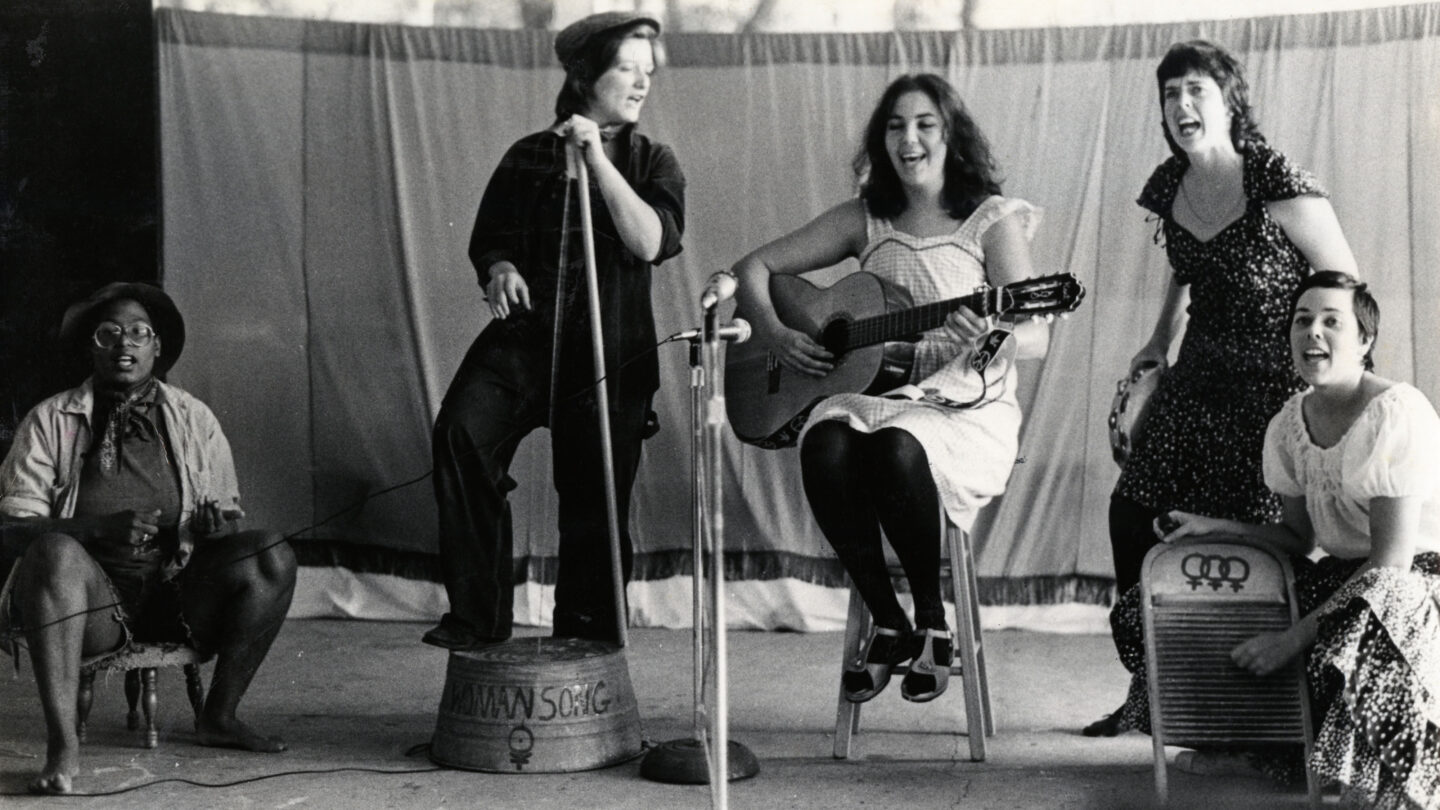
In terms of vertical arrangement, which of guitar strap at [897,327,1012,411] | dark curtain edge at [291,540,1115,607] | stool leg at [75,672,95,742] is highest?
guitar strap at [897,327,1012,411]

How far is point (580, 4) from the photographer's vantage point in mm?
5535

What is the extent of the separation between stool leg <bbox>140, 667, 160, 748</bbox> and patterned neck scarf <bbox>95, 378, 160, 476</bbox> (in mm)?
517

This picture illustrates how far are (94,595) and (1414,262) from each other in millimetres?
3974

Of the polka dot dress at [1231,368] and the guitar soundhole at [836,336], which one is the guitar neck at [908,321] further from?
the polka dot dress at [1231,368]

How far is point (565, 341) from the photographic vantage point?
4.65 meters

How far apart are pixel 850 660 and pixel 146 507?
180 cm

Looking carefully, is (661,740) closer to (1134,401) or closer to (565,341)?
(565,341)

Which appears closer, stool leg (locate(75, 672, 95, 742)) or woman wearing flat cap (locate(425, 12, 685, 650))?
stool leg (locate(75, 672, 95, 742))

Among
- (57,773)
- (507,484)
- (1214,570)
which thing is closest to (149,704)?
(57,773)

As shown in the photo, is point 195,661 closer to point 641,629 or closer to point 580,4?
point 641,629

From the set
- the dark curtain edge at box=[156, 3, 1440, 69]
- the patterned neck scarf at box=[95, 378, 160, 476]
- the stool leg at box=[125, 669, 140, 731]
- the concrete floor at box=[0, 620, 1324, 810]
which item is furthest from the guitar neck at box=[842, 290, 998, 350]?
the stool leg at box=[125, 669, 140, 731]

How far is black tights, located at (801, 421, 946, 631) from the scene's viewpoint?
4.08 m

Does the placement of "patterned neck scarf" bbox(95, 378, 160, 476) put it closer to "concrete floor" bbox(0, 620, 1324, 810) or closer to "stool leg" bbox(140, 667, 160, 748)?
"stool leg" bbox(140, 667, 160, 748)

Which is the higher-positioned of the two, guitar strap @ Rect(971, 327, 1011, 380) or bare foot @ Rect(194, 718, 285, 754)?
guitar strap @ Rect(971, 327, 1011, 380)
